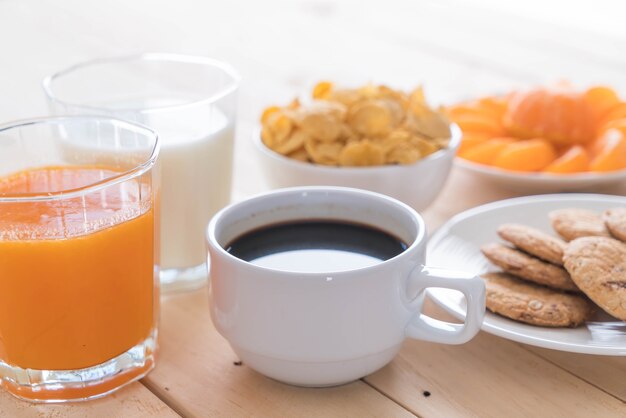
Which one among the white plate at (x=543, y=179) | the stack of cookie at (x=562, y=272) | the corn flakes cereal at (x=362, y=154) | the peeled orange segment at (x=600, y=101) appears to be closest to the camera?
the stack of cookie at (x=562, y=272)

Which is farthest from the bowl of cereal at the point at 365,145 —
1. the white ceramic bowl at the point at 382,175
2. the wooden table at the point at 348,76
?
the wooden table at the point at 348,76

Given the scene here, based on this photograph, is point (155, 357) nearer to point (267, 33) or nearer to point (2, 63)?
point (2, 63)

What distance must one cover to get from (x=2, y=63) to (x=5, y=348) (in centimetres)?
100

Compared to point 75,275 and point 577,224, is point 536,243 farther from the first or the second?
point 75,275

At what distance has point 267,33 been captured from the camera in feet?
6.05

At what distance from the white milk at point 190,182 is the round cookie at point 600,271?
0.36m

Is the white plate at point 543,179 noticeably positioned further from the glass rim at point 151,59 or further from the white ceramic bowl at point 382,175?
the glass rim at point 151,59

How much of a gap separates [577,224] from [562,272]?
0.08m

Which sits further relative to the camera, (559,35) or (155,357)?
(559,35)

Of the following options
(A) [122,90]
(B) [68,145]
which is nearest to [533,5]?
(A) [122,90]

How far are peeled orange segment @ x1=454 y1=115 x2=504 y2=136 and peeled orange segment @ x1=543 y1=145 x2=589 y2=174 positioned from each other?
0.11 meters

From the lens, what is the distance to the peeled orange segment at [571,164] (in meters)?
1.10

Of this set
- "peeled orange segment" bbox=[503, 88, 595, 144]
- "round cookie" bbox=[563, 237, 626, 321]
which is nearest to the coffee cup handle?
"round cookie" bbox=[563, 237, 626, 321]

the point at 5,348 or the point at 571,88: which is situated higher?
the point at 571,88
